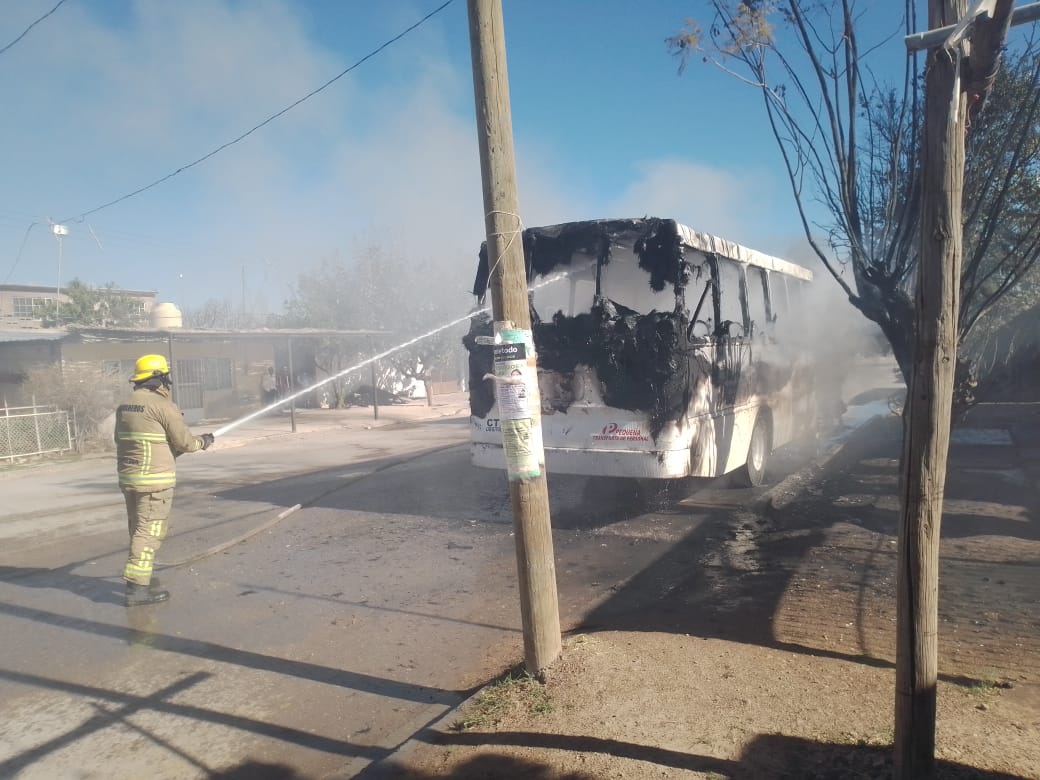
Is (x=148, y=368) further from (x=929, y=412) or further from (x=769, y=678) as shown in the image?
(x=929, y=412)

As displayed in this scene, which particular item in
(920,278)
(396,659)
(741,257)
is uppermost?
(741,257)

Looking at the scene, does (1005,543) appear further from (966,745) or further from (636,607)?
(966,745)

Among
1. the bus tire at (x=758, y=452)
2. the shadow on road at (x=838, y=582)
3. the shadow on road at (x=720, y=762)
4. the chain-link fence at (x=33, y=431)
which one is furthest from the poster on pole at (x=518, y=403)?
the chain-link fence at (x=33, y=431)

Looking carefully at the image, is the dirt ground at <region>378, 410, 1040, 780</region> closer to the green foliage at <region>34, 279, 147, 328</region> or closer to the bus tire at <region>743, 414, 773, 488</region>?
the bus tire at <region>743, 414, 773, 488</region>

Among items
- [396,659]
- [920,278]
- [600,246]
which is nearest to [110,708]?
[396,659]

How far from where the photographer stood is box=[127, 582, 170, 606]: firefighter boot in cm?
599

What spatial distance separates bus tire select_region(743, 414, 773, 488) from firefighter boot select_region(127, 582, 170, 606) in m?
6.43

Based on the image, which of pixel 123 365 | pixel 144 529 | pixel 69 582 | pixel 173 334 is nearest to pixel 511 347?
pixel 144 529

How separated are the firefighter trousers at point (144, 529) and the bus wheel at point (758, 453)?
636cm

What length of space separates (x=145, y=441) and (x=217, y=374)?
62.8 feet

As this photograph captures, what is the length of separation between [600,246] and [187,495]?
697 cm

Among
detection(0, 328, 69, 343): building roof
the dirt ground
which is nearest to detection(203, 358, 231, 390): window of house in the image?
detection(0, 328, 69, 343): building roof

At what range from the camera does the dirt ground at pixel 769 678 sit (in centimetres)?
319

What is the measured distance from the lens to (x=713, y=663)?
13.5 feet
